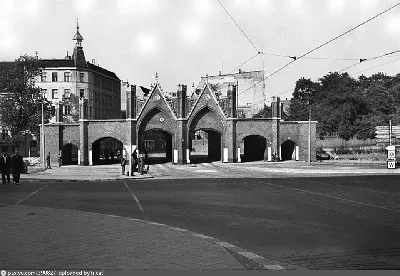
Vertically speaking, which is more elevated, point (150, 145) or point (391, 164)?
point (150, 145)

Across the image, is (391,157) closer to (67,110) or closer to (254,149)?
(254,149)

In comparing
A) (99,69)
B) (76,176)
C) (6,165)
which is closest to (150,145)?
(99,69)

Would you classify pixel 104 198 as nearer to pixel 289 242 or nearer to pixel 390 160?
pixel 289 242

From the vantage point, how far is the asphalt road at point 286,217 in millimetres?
8755

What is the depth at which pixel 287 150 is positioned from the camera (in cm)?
6656

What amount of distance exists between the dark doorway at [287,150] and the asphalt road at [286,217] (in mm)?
43149

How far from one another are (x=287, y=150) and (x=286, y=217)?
5375 cm

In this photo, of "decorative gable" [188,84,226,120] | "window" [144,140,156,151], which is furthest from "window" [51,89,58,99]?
Result: "decorative gable" [188,84,226,120]

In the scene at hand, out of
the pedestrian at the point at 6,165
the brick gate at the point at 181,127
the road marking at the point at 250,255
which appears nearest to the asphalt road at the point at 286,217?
the road marking at the point at 250,255

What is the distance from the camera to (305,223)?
1235 centimetres

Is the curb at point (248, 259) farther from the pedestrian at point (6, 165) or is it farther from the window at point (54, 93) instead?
the window at point (54, 93)

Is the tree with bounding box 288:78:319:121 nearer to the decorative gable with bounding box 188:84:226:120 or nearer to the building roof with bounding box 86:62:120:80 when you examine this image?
the building roof with bounding box 86:62:120:80

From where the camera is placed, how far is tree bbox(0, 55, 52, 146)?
70.8 metres

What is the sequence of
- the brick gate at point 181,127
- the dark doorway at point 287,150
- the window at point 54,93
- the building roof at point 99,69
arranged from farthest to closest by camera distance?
the building roof at point 99,69, the window at point 54,93, the dark doorway at point 287,150, the brick gate at point 181,127
